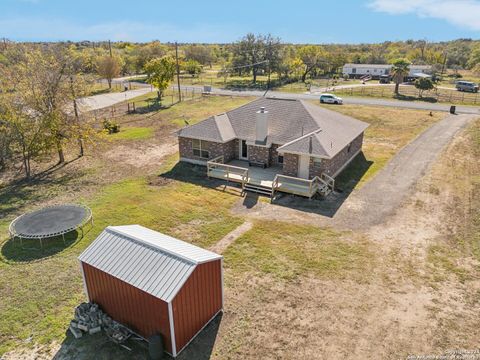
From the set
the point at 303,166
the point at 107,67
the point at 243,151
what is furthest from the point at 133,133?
the point at 107,67

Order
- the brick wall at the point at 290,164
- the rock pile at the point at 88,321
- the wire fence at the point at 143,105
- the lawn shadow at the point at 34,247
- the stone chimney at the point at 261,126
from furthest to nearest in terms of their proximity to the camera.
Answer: the wire fence at the point at 143,105 → the stone chimney at the point at 261,126 → the brick wall at the point at 290,164 → the lawn shadow at the point at 34,247 → the rock pile at the point at 88,321

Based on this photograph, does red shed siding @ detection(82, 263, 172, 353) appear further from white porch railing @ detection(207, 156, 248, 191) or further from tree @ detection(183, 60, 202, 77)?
tree @ detection(183, 60, 202, 77)

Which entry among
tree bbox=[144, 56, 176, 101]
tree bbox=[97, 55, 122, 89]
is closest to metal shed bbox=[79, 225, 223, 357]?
tree bbox=[144, 56, 176, 101]

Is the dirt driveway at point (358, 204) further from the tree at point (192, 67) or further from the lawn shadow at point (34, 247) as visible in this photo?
the tree at point (192, 67)

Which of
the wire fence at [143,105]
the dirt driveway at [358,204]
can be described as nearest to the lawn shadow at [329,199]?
the dirt driveway at [358,204]

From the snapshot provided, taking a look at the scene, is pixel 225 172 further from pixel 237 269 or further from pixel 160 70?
pixel 160 70
